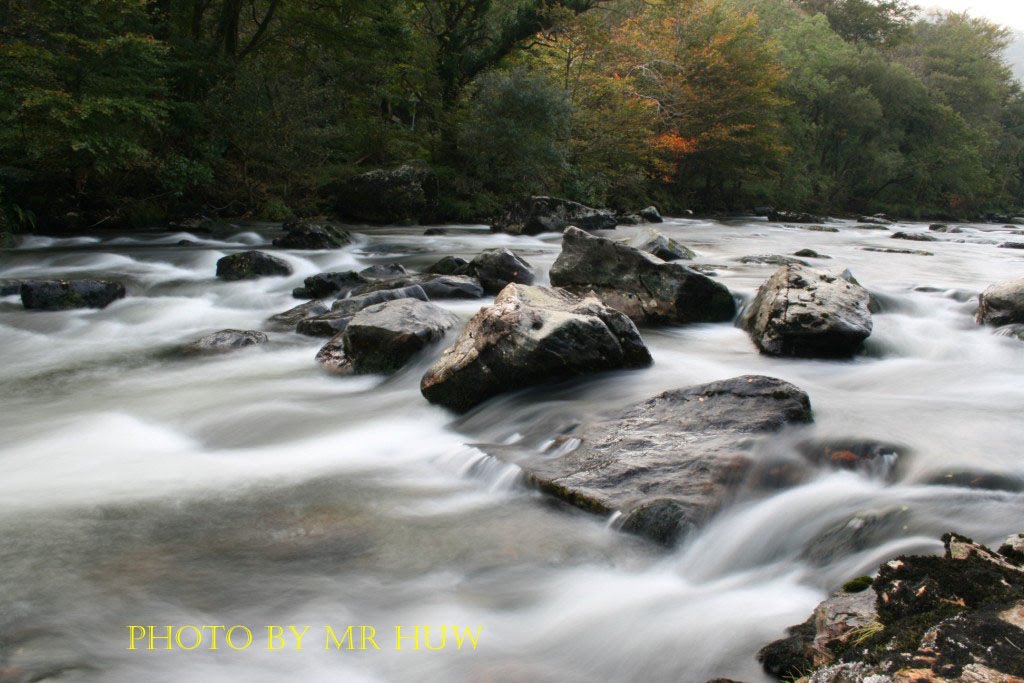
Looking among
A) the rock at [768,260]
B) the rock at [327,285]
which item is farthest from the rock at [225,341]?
the rock at [768,260]

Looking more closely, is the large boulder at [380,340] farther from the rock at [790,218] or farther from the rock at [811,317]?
the rock at [790,218]

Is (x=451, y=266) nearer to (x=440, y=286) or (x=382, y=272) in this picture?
(x=382, y=272)

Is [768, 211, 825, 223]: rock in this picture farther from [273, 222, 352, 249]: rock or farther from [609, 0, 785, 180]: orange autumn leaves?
[273, 222, 352, 249]: rock

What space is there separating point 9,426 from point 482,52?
1761cm

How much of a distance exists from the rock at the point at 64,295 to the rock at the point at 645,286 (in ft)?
17.7

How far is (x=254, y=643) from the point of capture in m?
2.60

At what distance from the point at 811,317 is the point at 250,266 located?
7.44 m

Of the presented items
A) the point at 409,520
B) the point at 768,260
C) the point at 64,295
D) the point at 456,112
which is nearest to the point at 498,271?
the point at 64,295

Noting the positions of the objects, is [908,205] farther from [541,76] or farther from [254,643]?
[254,643]

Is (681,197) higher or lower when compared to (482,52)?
lower

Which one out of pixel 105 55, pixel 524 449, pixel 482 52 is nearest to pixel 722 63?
pixel 482 52

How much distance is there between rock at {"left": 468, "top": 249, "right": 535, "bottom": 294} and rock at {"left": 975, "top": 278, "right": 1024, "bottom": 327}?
476 centimetres

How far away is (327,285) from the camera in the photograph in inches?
358

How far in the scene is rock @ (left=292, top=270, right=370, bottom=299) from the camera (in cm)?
906
